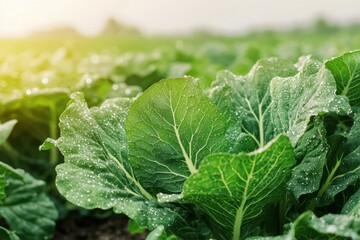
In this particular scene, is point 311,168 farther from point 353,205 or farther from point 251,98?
point 251,98

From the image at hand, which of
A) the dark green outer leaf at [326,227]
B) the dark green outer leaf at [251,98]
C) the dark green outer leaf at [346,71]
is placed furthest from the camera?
the dark green outer leaf at [251,98]

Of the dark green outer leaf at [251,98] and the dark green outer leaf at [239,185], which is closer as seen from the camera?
the dark green outer leaf at [239,185]

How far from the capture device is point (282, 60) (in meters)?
2.71

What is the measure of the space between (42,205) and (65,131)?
128 centimetres

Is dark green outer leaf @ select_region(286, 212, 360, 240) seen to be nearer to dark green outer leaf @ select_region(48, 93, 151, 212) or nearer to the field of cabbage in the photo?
the field of cabbage

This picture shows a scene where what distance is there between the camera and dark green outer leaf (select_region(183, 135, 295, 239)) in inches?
76.0

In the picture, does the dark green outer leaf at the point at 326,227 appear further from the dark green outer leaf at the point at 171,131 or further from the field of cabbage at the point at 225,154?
the dark green outer leaf at the point at 171,131

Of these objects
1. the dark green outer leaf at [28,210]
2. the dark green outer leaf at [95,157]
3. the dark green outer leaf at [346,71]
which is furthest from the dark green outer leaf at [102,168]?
the dark green outer leaf at [28,210]

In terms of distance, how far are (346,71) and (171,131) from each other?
71cm

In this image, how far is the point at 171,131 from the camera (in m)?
2.27

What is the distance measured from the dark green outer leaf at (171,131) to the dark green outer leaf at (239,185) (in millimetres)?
193

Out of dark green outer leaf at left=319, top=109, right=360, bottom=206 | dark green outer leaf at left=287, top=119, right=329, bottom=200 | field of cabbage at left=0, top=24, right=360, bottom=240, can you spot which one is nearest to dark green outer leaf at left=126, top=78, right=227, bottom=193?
field of cabbage at left=0, top=24, right=360, bottom=240

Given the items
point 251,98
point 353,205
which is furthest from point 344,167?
point 251,98

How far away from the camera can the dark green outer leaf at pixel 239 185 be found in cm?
193
